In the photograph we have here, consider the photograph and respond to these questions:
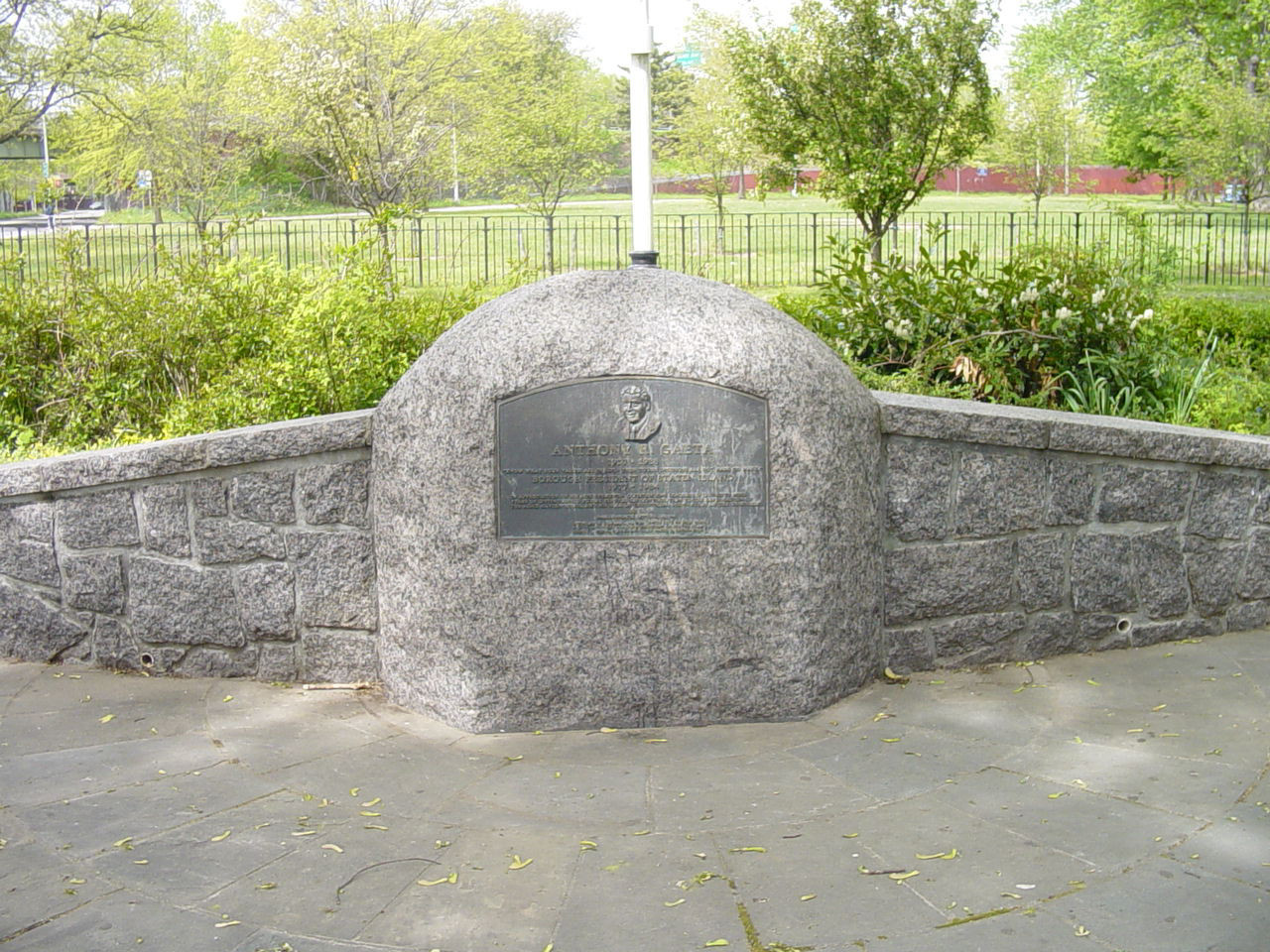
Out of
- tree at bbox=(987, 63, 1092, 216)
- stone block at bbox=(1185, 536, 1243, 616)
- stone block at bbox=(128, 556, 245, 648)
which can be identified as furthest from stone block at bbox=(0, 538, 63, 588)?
tree at bbox=(987, 63, 1092, 216)

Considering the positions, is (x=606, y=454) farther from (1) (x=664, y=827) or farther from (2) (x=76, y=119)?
(2) (x=76, y=119)

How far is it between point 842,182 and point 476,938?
14825mm

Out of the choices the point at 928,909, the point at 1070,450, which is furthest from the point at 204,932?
the point at 1070,450

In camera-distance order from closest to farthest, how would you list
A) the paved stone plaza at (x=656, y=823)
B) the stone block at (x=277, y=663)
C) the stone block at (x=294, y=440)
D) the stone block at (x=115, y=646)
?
the paved stone plaza at (x=656, y=823) < the stone block at (x=294, y=440) < the stone block at (x=277, y=663) < the stone block at (x=115, y=646)

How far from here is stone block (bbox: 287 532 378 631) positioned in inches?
186

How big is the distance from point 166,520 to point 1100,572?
380 centimetres

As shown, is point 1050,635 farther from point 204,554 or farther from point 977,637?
point 204,554

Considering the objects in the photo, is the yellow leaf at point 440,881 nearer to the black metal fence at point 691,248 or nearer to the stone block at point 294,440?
the stone block at point 294,440

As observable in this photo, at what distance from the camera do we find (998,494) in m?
4.83

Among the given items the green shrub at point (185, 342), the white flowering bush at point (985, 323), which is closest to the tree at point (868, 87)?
the white flowering bush at point (985, 323)

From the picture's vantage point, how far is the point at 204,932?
Result: 9.95 feet

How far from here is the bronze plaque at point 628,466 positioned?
4.33m

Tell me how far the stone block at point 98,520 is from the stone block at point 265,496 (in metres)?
0.48

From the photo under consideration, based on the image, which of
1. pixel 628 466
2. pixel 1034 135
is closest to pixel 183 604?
pixel 628 466
